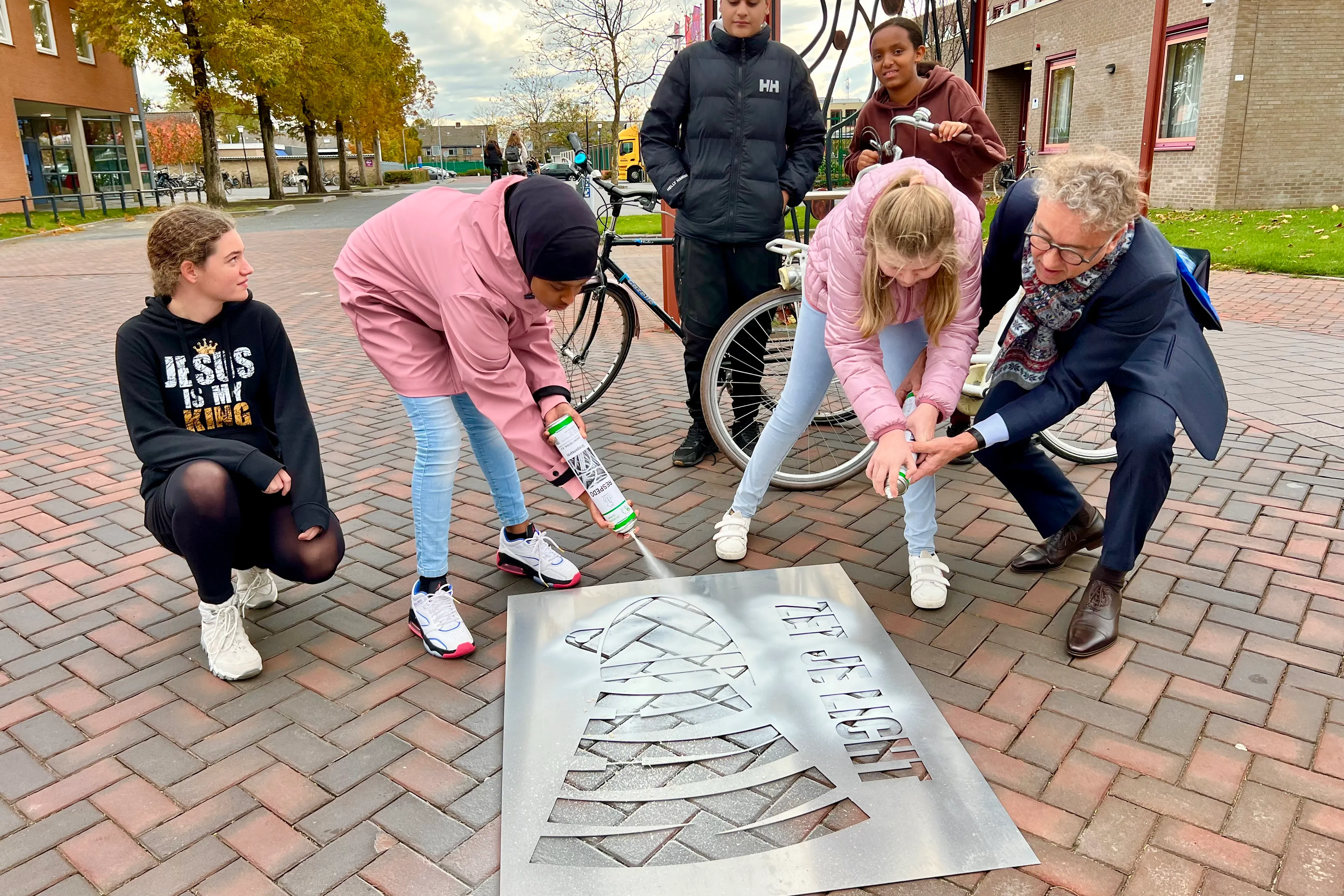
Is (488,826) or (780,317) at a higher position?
(780,317)

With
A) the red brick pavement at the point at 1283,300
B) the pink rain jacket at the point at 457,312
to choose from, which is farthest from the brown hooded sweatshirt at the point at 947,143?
the red brick pavement at the point at 1283,300

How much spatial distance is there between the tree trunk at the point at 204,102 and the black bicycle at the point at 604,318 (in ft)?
74.9

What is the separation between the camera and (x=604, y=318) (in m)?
4.85

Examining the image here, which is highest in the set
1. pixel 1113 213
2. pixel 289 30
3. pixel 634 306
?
pixel 289 30

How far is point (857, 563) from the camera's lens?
3279 millimetres

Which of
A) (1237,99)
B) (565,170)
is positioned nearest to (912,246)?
(565,170)

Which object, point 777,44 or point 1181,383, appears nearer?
point 1181,383

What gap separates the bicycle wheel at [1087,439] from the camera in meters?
4.14

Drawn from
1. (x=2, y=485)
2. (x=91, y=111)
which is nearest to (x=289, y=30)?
(x=91, y=111)

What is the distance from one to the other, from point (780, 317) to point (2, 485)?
3506mm

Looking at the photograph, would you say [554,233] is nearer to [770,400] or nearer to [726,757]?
[726,757]

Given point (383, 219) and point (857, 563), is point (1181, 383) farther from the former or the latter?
point (383, 219)

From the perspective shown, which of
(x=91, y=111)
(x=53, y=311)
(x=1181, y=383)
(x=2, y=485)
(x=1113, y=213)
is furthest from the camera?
(x=91, y=111)

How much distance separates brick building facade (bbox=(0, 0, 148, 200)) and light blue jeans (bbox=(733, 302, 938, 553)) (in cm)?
2603
